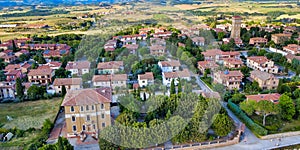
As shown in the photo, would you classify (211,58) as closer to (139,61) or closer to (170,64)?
(170,64)

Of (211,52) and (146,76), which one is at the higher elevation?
(211,52)

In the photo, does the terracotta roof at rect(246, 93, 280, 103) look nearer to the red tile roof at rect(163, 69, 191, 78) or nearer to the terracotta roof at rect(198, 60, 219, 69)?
the red tile roof at rect(163, 69, 191, 78)

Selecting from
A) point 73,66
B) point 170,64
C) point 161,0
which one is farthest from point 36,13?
point 161,0

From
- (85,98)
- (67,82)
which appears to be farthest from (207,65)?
(85,98)

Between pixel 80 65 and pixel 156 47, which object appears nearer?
pixel 80 65

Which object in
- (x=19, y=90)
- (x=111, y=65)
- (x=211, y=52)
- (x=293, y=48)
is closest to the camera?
(x=19, y=90)

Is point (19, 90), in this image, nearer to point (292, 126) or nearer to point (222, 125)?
point (222, 125)
